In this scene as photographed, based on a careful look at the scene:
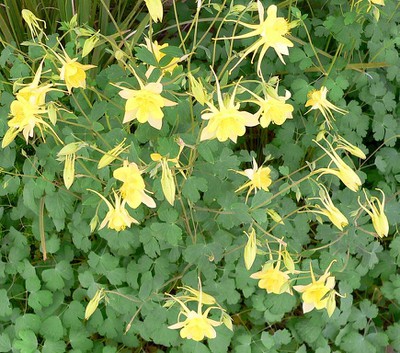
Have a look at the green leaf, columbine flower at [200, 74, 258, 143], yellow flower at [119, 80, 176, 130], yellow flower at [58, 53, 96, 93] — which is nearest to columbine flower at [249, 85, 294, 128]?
columbine flower at [200, 74, 258, 143]

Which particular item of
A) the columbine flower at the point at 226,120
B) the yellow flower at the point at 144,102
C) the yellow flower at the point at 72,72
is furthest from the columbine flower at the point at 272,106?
the yellow flower at the point at 72,72

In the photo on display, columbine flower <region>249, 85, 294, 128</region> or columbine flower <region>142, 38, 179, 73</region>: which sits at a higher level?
columbine flower <region>142, 38, 179, 73</region>

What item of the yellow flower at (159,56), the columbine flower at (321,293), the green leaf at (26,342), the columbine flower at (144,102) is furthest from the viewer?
the green leaf at (26,342)

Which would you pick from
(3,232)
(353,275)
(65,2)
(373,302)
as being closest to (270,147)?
(353,275)

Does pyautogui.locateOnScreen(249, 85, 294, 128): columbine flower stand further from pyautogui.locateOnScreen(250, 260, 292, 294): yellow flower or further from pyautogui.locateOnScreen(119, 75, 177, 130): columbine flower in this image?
pyautogui.locateOnScreen(250, 260, 292, 294): yellow flower

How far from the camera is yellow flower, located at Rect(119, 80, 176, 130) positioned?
1.00 meters

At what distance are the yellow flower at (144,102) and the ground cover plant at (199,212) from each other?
0.14 m

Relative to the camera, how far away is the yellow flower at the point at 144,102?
1.00m

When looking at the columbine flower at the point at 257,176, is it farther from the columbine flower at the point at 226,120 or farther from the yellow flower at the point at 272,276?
the columbine flower at the point at 226,120

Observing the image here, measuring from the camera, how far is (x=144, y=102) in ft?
3.38

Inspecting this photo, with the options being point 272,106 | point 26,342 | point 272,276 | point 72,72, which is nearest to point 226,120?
point 272,106

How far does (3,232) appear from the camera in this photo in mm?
1712

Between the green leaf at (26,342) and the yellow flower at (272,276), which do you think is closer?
the yellow flower at (272,276)

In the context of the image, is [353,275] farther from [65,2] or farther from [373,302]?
[65,2]
